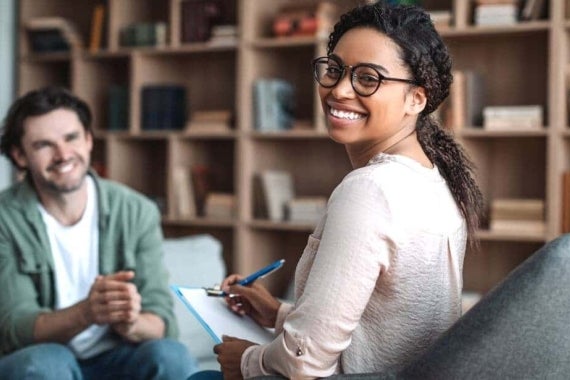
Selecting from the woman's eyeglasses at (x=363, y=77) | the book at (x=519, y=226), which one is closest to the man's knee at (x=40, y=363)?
the woman's eyeglasses at (x=363, y=77)

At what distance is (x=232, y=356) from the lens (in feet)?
4.67

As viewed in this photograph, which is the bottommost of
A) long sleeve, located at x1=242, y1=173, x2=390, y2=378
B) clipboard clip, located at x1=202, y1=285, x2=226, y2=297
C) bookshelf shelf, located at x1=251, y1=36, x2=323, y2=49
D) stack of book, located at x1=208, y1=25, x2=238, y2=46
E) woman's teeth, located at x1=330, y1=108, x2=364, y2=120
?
clipboard clip, located at x1=202, y1=285, x2=226, y2=297

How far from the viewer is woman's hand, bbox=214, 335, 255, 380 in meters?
1.41

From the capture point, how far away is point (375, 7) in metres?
1.39

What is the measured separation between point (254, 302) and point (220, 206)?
9.00 ft

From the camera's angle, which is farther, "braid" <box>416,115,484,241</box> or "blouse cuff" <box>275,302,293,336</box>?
"blouse cuff" <box>275,302,293,336</box>

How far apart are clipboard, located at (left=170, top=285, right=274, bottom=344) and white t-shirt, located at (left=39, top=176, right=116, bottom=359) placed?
2.82 ft

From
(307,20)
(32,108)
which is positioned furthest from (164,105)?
(32,108)

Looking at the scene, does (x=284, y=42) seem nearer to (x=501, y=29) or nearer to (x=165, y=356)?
(x=501, y=29)

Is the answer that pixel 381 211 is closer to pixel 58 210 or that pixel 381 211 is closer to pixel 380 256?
pixel 380 256

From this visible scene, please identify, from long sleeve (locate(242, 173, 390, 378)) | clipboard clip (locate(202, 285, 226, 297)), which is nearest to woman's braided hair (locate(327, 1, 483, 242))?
long sleeve (locate(242, 173, 390, 378))

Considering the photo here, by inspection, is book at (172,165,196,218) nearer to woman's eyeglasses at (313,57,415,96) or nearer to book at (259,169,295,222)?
book at (259,169,295,222)

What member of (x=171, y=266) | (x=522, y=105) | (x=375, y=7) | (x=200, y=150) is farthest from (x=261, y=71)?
(x=375, y=7)

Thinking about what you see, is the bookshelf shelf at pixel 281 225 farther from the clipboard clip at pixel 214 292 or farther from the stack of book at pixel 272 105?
the clipboard clip at pixel 214 292
